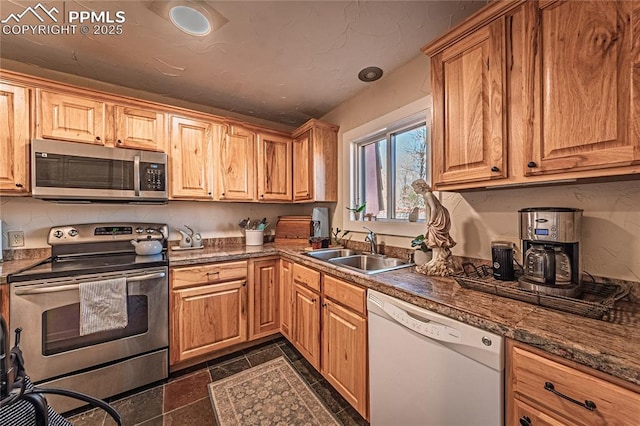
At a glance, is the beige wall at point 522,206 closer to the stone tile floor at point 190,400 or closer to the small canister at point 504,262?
the small canister at point 504,262

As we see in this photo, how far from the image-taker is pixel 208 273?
6.69ft

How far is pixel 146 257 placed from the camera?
1985 millimetres

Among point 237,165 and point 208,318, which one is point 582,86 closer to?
point 237,165

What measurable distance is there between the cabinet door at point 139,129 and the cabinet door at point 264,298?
134cm

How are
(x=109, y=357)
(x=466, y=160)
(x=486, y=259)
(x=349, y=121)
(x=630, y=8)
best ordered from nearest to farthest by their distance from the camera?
(x=630, y=8) < (x=466, y=160) < (x=486, y=259) < (x=109, y=357) < (x=349, y=121)

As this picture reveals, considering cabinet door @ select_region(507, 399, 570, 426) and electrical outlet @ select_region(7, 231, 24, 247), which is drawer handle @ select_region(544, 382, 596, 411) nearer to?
cabinet door @ select_region(507, 399, 570, 426)

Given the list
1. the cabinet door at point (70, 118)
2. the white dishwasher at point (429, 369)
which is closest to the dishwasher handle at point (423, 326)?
the white dishwasher at point (429, 369)

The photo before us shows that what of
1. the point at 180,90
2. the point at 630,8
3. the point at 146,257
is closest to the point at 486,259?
the point at 630,8

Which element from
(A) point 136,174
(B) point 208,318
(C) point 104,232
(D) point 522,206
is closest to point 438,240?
(D) point 522,206

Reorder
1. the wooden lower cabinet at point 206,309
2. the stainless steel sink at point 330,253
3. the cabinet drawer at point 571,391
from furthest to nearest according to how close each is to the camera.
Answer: the stainless steel sink at point 330,253 < the wooden lower cabinet at point 206,309 < the cabinet drawer at point 571,391

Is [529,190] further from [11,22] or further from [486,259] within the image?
[11,22]

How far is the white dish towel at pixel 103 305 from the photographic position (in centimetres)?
157

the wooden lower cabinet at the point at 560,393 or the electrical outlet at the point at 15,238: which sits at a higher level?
the electrical outlet at the point at 15,238

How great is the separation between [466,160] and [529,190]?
0.36 meters
